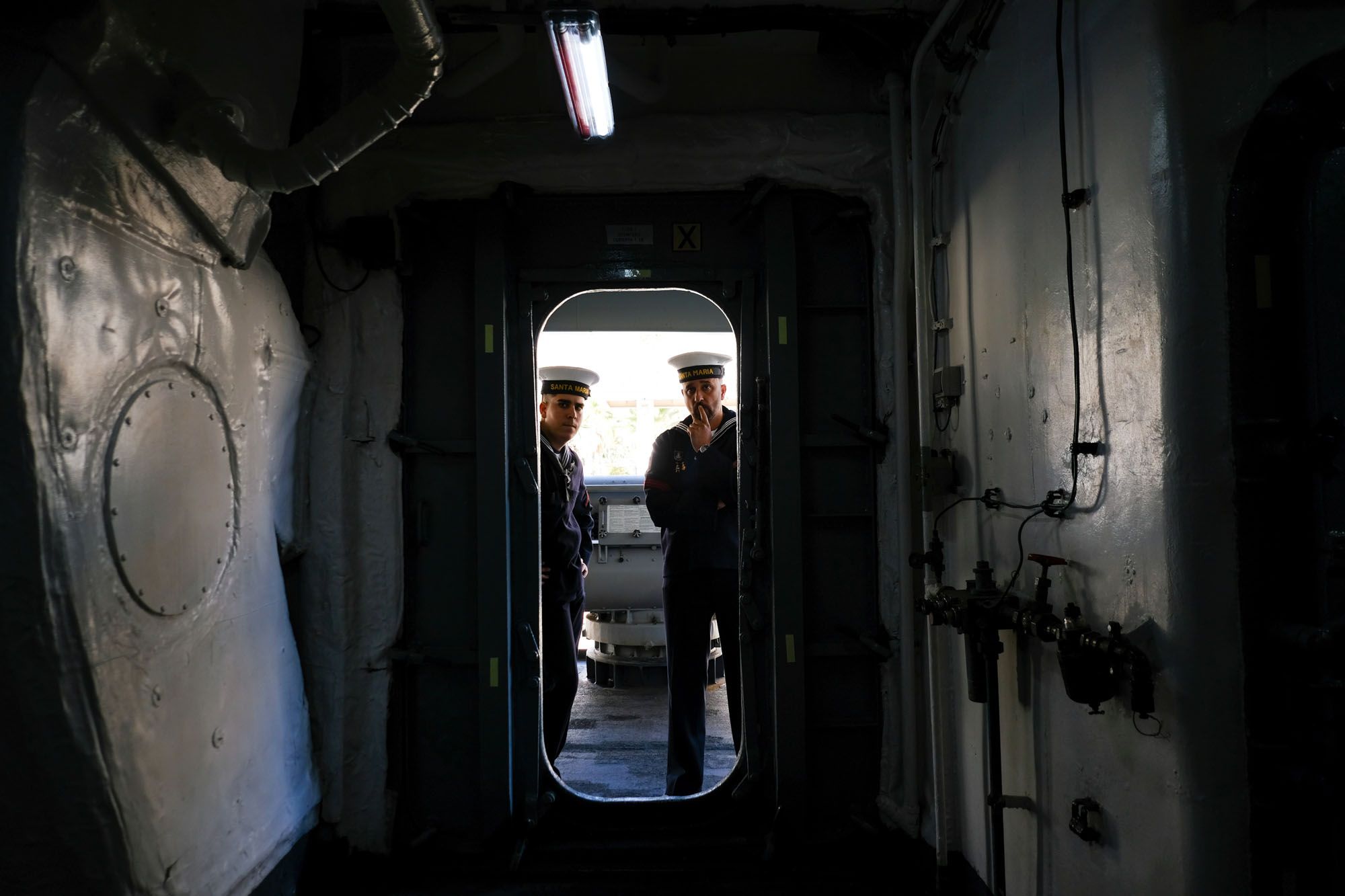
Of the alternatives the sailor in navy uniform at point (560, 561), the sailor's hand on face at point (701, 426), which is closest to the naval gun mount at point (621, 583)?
the sailor in navy uniform at point (560, 561)

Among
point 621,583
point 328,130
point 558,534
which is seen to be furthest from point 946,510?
point 621,583

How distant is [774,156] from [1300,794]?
2.81m

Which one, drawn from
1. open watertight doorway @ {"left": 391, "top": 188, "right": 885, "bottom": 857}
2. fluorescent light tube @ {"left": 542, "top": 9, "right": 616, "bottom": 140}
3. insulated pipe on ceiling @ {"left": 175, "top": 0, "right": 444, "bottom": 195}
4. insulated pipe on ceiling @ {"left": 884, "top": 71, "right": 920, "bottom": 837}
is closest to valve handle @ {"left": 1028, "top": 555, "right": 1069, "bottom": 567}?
insulated pipe on ceiling @ {"left": 884, "top": 71, "right": 920, "bottom": 837}

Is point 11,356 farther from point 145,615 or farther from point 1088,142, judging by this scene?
point 1088,142

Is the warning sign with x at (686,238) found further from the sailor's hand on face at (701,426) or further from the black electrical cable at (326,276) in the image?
the black electrical cable at (326,276)

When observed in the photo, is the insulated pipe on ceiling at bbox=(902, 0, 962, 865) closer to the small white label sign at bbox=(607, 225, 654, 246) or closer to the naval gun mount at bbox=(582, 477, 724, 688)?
the small white label sign at bbox=(607, 225, 654, 246)

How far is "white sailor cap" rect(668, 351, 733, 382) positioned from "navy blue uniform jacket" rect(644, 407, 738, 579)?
36cm

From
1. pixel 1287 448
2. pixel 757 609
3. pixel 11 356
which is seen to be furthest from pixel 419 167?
pixel 1287 448

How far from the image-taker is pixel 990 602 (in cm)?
234

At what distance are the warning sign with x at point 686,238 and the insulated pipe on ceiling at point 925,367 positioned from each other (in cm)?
97

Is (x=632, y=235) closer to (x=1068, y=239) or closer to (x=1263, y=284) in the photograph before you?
(x=1068, y=239)

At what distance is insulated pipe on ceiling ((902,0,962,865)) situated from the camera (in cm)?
296

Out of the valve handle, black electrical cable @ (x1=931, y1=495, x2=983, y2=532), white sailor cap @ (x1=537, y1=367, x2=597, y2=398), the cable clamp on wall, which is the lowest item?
the valve handle

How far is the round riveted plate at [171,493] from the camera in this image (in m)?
2.04
